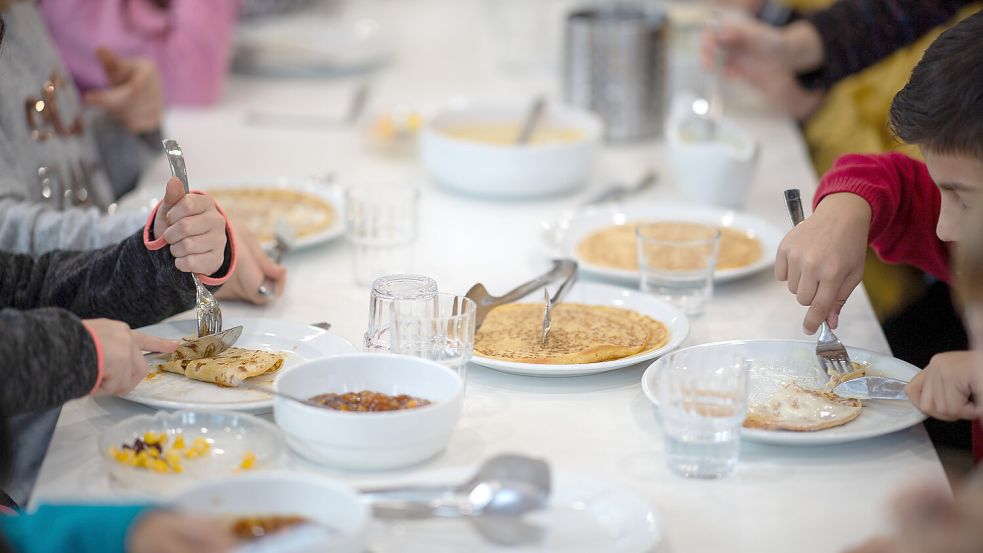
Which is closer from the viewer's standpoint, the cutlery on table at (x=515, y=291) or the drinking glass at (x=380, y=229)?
the cutlery on table at (x=515, y=291)

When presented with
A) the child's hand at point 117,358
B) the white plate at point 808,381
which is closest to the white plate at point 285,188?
the child's hand at point 117,358

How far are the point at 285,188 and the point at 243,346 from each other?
673mm

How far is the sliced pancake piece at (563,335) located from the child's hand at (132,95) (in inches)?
41.6

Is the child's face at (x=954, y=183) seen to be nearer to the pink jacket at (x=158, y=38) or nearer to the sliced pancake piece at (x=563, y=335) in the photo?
the sliced pancake piece at (x=563, y=335)

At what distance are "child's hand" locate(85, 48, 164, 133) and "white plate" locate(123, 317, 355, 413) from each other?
0.92 m

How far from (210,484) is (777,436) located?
1.80 ft

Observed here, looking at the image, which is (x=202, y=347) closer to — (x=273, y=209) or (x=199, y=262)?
(x=199, y=262)

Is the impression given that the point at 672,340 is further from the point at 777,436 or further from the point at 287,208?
the point at 287,208

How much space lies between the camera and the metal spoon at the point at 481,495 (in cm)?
89

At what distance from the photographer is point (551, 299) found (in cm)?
142

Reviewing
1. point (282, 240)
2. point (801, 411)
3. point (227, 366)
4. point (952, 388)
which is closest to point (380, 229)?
point (282, 240)

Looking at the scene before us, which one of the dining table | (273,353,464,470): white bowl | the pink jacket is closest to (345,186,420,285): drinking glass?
the dining table

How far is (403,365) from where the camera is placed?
1.08 metres

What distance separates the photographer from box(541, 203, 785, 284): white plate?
1.65 metres
